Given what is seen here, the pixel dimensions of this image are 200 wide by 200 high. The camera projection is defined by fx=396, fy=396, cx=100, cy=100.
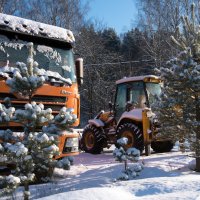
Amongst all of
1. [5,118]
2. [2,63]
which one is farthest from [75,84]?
[5,118]

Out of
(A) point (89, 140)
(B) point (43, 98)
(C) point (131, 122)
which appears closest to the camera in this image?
(B) point (43, 98)

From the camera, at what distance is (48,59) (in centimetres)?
755

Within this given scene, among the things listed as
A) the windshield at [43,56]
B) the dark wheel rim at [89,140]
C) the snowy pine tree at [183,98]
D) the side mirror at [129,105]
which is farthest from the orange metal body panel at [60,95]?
the dark wheel rim at [89,140]

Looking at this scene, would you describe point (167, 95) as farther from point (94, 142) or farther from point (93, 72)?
A: point (93, 72)

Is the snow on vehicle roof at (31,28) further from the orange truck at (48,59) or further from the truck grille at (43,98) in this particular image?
the truck grille at (43,98)

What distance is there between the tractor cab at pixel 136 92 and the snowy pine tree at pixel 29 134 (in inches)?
292

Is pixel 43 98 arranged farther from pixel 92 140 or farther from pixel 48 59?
pixel 92 140

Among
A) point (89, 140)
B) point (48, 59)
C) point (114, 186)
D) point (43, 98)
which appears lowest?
point (114, 186)

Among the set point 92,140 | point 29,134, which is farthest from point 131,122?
point 29,134

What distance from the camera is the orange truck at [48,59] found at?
6.98 metres

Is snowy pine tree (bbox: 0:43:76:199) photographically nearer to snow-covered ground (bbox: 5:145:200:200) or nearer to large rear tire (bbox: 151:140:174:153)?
snow-covered ground (bbox: 5:145:200:200)

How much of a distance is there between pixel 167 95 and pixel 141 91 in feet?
13.6

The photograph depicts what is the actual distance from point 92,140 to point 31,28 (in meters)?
6.78

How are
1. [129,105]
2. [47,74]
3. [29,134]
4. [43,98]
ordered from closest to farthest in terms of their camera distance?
[29,134] < [43,98] < [47,74] < [129,105]
